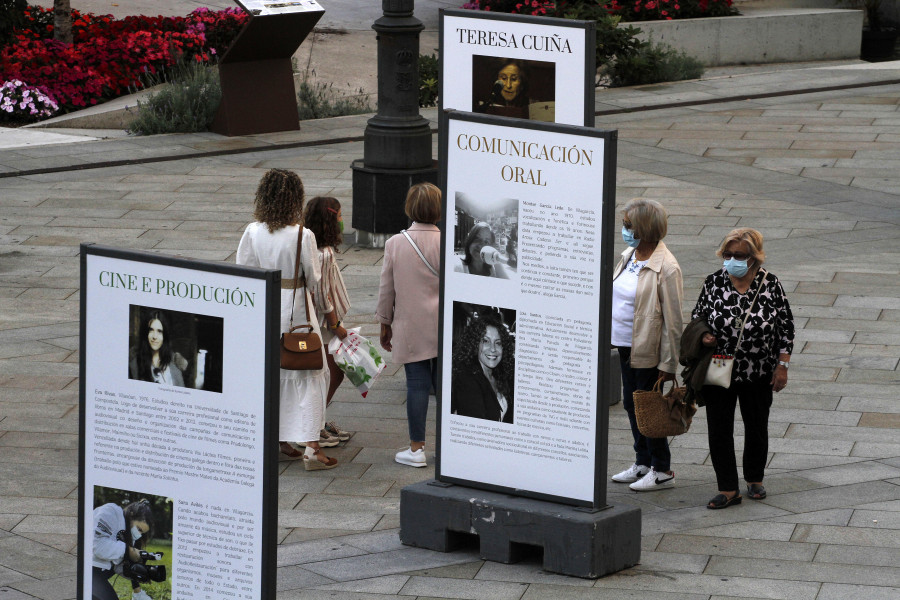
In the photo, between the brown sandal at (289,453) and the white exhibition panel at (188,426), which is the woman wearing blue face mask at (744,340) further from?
the white exhibition panel at (188,426)

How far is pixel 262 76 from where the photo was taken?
17.9 m

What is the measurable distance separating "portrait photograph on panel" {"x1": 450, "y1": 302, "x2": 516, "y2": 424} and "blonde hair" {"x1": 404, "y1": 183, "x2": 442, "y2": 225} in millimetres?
1581

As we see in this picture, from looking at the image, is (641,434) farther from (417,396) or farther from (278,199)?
(278,199)

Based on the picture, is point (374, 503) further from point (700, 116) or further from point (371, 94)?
point (371, 94)

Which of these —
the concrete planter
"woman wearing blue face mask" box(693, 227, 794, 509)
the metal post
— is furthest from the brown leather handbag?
the concrete planter

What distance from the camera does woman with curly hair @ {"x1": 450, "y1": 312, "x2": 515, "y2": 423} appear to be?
679cm

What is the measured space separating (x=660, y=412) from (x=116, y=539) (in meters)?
3.47

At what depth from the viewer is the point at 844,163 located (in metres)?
16.7

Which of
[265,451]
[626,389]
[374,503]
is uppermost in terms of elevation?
[265,451]

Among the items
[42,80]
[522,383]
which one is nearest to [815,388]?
[522,383]

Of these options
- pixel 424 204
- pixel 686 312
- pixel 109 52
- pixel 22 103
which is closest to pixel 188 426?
pixel 424 204

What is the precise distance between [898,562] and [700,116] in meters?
13.2

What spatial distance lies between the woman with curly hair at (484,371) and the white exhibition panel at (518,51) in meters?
2.53

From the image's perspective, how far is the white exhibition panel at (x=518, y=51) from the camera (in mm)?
8930
